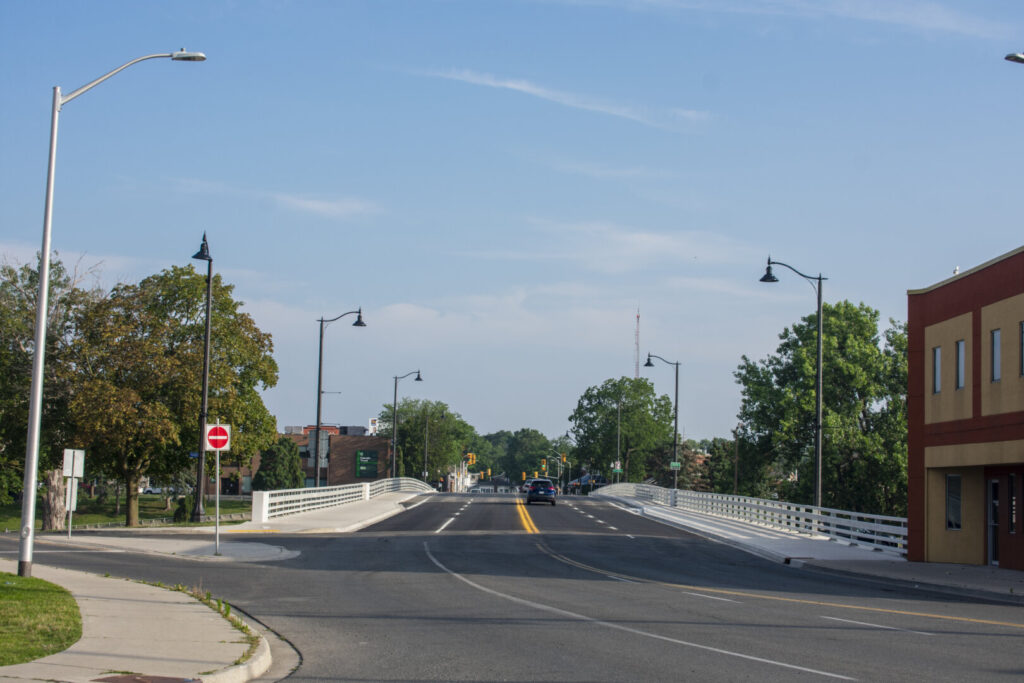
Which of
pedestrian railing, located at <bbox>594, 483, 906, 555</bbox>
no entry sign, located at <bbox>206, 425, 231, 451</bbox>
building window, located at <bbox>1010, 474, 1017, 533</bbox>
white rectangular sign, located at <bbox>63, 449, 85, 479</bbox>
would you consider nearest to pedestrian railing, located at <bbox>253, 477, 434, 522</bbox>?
white rectangular sign, located at <bbox>63, 449, 85, 479</bbox>

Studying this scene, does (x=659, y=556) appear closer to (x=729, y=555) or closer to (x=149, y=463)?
(x=729, y=555)

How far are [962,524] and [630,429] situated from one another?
116231 millimetres

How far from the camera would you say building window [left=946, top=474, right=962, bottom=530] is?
2861 centimetres

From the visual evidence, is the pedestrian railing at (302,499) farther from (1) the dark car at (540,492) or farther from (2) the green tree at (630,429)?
(2) the green tree at (630,429)

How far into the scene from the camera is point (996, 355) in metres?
26.5

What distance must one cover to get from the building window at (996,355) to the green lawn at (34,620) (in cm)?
2226

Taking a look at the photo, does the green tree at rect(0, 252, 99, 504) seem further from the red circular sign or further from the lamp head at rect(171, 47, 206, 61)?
the lamp head at rect(171, 47, 206, 61)

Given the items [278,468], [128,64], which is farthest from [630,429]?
[128,64]

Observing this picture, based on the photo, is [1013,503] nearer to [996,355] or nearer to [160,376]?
[996,355]

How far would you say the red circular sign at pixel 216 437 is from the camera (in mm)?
25594

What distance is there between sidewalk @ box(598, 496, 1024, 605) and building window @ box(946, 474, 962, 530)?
1220 millimetres

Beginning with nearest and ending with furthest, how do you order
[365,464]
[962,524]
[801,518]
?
1. [962,524]
2. [801,518]
3. [365,464]

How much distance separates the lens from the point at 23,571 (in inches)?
656

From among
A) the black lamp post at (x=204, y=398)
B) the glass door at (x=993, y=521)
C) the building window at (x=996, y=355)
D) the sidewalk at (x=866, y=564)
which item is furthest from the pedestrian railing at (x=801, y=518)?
the black lamp post at (x=204, y=398)
